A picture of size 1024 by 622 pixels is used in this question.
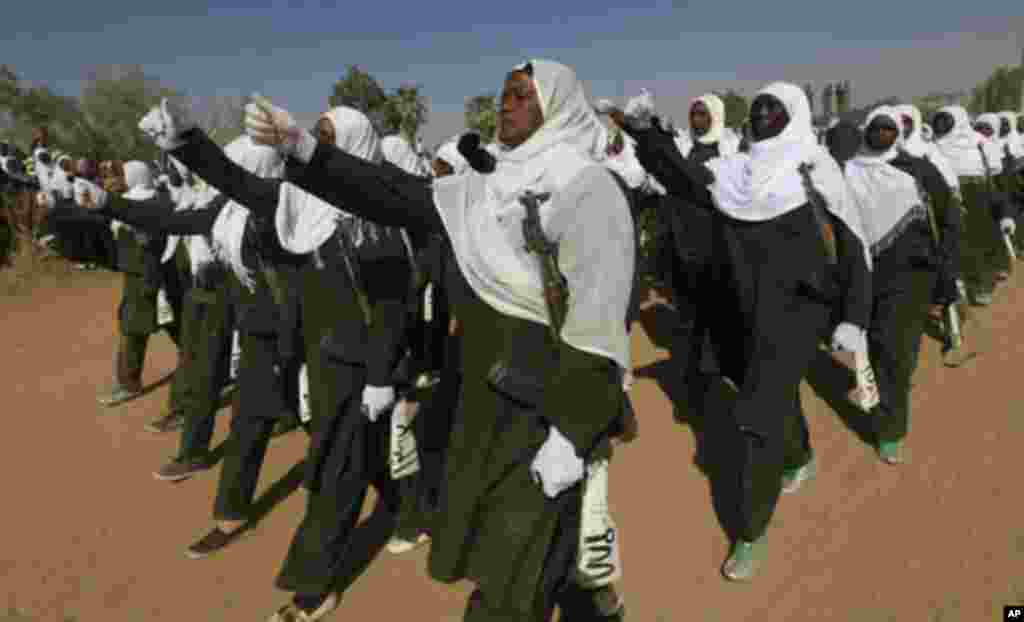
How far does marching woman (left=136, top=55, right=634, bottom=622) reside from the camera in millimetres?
1843

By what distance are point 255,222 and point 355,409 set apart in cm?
97

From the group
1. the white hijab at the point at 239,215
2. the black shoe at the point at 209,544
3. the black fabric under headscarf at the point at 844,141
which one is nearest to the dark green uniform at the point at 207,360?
the white hijab at the point at 239,215

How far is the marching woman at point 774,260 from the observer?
3.16 meters

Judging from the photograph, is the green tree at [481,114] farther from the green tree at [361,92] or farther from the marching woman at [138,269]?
A: the marching woman at [138,269]

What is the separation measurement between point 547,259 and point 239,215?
2.28 m

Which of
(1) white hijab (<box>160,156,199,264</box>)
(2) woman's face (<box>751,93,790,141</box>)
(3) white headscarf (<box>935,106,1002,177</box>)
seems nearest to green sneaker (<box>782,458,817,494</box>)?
(2) woman's face (<box>751,93,790,141</box>)

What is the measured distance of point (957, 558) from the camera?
3.24 m

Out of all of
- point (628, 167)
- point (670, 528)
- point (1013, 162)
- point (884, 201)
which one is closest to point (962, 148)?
point (1013, 162)

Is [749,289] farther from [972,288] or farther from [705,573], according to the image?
[972,288]

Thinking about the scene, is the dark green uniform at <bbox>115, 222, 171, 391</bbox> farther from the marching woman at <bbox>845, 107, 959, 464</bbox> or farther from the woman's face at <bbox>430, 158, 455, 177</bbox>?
the marching woman at <bbox>845, 107, 959, 464</bbox>

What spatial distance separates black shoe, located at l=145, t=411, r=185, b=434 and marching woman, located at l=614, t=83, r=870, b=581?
13.8 feet

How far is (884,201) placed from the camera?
435 centimetres

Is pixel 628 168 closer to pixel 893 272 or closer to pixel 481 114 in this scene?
pixel 893 272

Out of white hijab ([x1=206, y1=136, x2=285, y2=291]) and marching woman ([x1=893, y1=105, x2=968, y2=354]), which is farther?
marching woman ([x1=893, y1=105, x2=968, y2=354])
